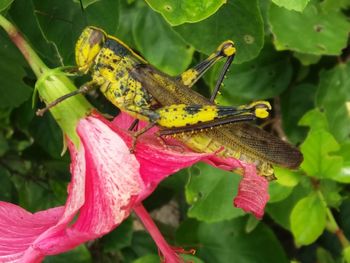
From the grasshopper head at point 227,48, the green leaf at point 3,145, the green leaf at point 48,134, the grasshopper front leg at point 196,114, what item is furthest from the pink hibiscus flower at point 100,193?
the green leaf at point 3,145

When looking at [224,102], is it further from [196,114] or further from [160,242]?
[160,242]

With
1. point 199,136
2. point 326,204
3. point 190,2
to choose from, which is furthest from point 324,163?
point 190,2

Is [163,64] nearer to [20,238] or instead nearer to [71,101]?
[71,101]

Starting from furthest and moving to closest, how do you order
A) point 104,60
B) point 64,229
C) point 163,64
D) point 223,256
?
point 223,256 < point 163,64 < point 104,60 < point 64,229

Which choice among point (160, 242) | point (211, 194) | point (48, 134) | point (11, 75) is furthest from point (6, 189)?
point (160, 242)

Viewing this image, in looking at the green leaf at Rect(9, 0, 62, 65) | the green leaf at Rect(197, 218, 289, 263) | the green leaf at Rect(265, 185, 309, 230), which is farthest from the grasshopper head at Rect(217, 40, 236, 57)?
the green leaf at Rect(197, 218, 289, 263)

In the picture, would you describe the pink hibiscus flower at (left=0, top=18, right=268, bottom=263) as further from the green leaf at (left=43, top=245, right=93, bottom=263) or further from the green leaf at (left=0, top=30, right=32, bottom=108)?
the green leaf at (left=43, top=245, right=93, bottom=263)
